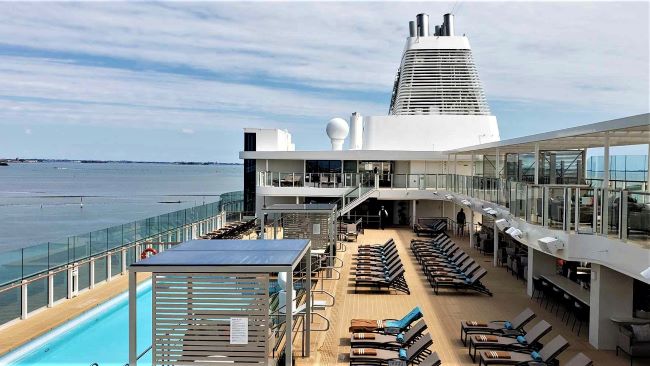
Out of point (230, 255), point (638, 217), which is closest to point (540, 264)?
point (638, 217)

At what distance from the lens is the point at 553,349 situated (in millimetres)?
8023

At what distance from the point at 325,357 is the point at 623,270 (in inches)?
165

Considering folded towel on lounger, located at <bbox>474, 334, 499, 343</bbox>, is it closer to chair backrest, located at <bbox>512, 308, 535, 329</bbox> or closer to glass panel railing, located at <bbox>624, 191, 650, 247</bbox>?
chair backrest, located at <bbox>512, 308, 535, 329</bbox>

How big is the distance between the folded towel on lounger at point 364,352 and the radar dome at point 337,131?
24.4 metres

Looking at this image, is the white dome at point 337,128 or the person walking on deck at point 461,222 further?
the white dome at point 337,128

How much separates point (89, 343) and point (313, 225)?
6597mm

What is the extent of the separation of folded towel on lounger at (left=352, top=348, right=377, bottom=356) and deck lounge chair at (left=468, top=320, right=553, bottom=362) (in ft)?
5.02

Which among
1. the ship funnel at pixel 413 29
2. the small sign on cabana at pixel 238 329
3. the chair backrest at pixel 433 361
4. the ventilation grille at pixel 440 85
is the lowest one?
the chair backrest at pixel 433 361

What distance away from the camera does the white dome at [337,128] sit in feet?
106

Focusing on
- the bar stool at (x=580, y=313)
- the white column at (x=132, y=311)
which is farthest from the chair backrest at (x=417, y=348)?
the white column at (x=132, y=311)

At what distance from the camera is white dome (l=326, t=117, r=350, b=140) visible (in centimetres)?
3231

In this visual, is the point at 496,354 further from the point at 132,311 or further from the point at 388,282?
the point at 388,282

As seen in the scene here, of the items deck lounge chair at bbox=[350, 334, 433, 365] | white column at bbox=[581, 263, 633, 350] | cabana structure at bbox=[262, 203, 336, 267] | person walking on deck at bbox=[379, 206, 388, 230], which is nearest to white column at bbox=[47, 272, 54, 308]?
cabana structure at bbox=[262, 203, 336, 267]

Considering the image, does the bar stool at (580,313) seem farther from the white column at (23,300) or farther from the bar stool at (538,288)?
the white column at (23,300)
